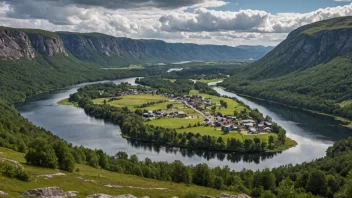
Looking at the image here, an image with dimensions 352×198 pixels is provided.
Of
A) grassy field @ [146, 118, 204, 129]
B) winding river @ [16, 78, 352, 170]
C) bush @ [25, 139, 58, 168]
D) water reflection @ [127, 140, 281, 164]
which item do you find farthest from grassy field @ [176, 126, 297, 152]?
bush @ [25, 139, 58, 168]

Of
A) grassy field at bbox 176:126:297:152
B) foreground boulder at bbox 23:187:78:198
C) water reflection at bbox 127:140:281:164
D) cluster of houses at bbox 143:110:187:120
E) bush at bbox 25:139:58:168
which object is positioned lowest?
water reflection at bbox 127:140:281:164

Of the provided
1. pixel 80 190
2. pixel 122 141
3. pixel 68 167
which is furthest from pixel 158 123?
pixel 80 190

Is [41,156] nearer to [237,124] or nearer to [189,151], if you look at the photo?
→ [189,151]

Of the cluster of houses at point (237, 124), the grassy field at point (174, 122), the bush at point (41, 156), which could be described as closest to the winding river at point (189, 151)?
the cluster of houses at point (237, 124)

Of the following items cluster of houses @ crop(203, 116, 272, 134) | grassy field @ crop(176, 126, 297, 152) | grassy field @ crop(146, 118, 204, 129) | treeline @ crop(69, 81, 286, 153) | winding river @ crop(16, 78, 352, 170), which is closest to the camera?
winding river @ crop(16, 78, 352, 170)

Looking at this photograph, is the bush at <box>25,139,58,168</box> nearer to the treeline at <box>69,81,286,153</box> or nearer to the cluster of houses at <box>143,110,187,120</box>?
the treeline at <box>69,81,286,153</box>

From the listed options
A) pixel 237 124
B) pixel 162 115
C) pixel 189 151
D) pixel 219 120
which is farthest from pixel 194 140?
pixel 162 115

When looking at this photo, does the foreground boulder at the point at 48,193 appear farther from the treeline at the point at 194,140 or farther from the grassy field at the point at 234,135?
the grassy field at the point at 234,135

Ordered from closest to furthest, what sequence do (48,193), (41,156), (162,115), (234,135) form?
1. (48,193)
2. (41,156)
3. (234,135)
4. (162,115)
